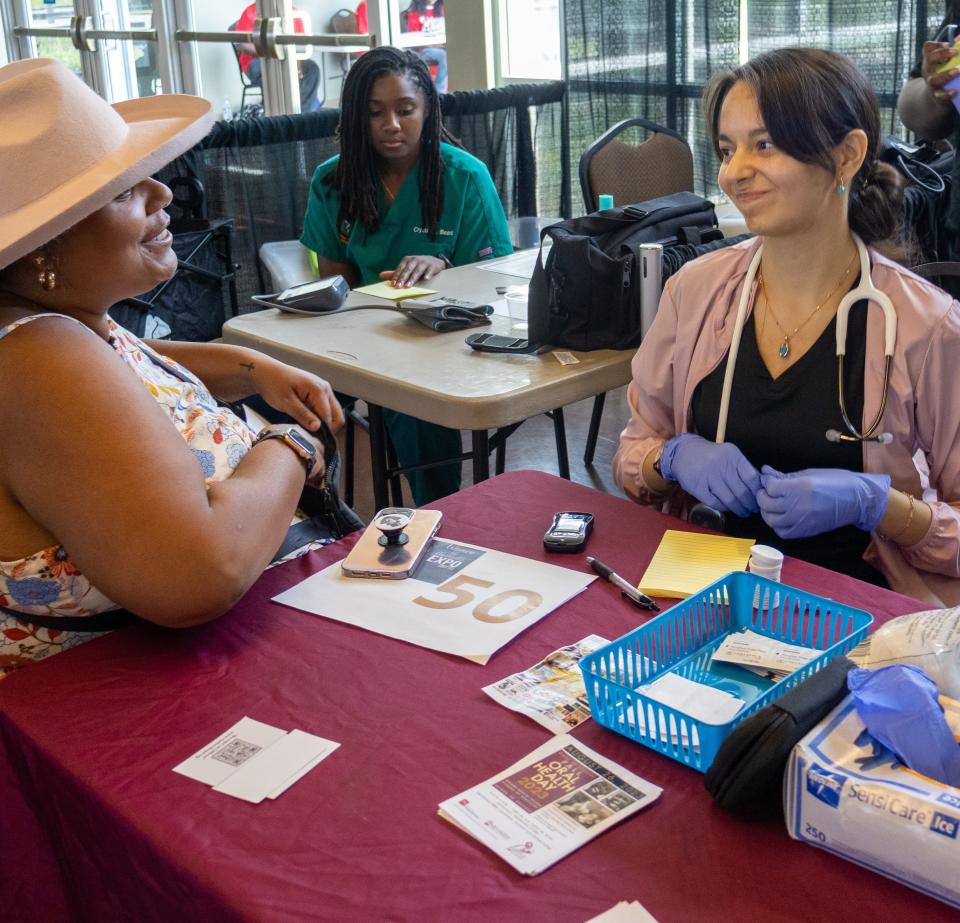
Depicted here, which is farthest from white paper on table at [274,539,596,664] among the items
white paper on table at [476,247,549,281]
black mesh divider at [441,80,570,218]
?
black mesh divider at [441,80,570,218]

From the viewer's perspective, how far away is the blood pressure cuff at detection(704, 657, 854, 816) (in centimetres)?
88

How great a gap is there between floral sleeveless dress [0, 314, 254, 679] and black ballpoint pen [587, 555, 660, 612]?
496 mm

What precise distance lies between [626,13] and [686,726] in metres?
4.13

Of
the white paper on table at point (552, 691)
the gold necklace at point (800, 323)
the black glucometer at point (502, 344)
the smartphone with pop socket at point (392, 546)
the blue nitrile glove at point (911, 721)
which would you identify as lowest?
the white paper on table at point (552, 691)

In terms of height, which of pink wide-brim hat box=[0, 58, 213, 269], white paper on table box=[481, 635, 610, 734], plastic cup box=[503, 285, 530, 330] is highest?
pink wide-brim hat box=[0, 58, 213, 269]

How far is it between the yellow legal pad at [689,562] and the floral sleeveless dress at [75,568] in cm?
57

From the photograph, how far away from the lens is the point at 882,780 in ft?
2.70

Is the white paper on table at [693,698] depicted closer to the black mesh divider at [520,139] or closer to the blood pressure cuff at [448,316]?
the blood pressure cuff at [448,316]

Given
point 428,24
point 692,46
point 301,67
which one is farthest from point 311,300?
point 301,67

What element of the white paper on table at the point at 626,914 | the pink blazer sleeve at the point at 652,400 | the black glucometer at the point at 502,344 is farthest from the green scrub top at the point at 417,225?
the white paper on table at the point at 626,914

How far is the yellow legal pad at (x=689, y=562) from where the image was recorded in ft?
4.22

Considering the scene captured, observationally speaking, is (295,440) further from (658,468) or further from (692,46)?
(692,46)

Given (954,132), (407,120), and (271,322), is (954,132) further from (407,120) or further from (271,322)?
(271,322)

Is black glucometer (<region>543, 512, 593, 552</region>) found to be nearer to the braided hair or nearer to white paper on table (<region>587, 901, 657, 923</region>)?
white paper on table (<region>587, 901, 657, 923</region>)
